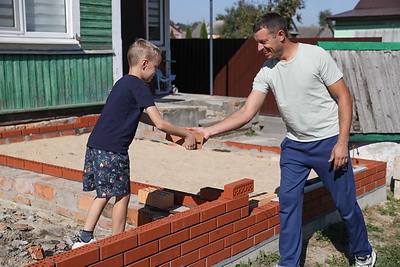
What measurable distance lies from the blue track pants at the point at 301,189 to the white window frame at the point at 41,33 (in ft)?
18.4

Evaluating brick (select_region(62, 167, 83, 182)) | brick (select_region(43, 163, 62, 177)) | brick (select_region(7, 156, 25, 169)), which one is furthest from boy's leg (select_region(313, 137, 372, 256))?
brick (select_region(7, 156, 25, 169))

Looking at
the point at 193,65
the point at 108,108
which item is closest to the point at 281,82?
the point at 108,108

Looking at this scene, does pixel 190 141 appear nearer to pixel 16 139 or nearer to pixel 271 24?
pixel 271 24

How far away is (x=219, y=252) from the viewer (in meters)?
3.94

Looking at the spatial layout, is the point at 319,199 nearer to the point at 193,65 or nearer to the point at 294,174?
the point at 294,174

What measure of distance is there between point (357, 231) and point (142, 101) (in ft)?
6.08

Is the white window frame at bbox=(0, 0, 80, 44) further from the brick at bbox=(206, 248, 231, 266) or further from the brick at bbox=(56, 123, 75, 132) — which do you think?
the brick at bbox=(206, 248, 231, 266)

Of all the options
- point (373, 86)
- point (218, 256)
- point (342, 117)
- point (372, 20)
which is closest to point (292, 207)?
point (218, 256)

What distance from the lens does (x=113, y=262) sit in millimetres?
3215

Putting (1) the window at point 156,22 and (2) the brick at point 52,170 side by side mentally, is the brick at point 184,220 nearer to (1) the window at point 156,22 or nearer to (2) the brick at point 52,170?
(2) the brick at point 52,170

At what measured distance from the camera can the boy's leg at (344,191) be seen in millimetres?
3980

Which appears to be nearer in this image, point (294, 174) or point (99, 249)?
point (99, 249)

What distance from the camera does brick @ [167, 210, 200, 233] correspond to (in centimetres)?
361

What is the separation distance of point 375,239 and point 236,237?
5.07ft
